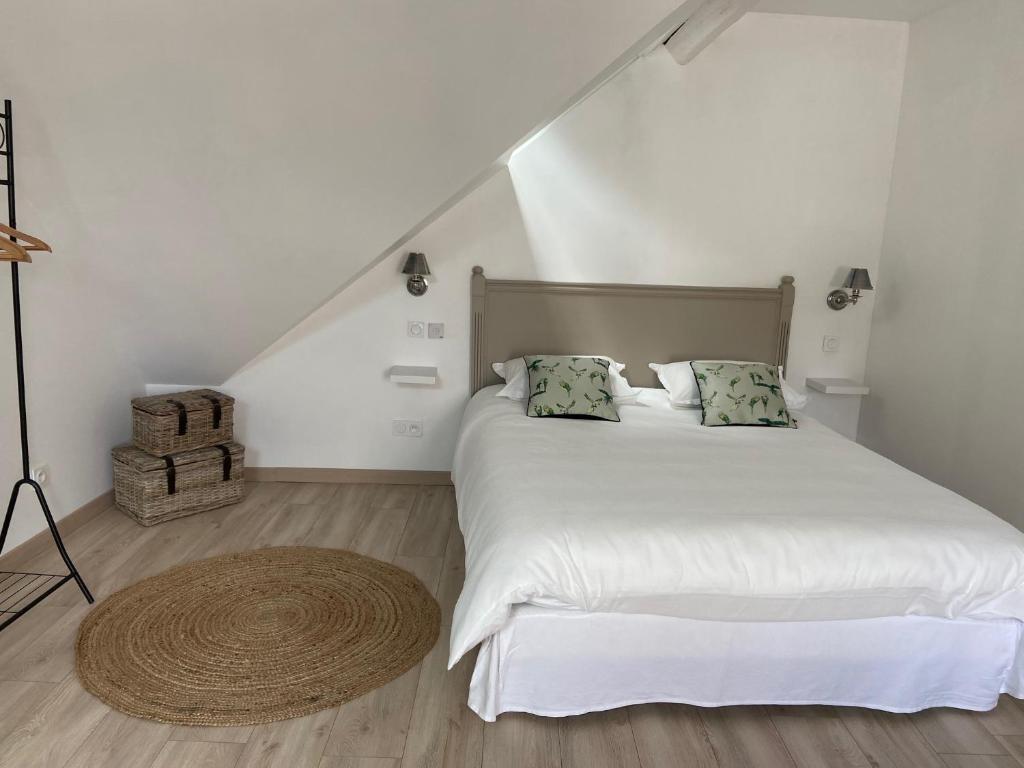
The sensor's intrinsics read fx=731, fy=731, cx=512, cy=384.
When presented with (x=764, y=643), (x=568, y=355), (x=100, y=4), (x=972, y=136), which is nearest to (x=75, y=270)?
(x=100, y=4)

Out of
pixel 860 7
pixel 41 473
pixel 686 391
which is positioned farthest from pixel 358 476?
pixel 860 7

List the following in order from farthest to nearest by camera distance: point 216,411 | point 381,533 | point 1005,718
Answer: point 216,411, point 381,533, point 1005,718

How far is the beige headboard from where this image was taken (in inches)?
150

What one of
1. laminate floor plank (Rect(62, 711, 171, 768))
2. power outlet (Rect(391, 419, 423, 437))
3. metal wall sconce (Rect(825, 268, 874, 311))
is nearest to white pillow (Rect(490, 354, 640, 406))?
power outlet (Rect(391, 419, 423, 437))

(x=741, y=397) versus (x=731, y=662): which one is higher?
(x=741, y=397)

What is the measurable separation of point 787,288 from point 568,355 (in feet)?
4.02

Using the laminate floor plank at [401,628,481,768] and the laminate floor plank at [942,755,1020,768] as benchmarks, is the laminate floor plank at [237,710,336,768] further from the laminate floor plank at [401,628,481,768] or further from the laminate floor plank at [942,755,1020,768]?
the laminate floor plank at [942,755,1020,768]

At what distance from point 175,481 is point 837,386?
333 cm

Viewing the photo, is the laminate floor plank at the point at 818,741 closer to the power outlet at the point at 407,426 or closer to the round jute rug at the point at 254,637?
the round jute rug at the point at 254,637

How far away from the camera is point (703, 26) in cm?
315

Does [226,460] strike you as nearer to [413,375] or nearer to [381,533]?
[381,533]

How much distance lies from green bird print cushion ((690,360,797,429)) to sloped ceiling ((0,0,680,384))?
5.29 feet

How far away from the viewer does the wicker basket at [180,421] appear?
3.34 metres

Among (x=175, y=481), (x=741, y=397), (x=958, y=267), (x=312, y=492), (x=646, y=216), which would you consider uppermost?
(x=646, y=216)
